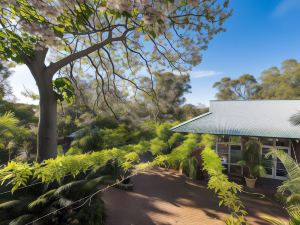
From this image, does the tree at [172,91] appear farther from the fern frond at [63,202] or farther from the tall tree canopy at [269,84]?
the fern frond at [63,202]

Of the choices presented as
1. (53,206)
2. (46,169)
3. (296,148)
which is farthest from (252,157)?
(46,169)

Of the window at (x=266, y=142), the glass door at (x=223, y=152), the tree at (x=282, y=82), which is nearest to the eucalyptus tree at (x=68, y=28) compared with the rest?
the glass door at (x=223, y=152)

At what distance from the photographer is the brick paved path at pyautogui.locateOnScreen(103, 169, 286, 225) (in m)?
5.59

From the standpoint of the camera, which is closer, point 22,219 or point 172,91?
point 22,219

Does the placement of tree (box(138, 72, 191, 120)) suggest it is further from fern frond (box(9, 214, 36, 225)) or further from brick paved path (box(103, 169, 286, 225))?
fern frond (box(9, 214, 36, 225))

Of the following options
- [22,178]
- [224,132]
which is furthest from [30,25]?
[224,132]

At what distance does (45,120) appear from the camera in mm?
4480

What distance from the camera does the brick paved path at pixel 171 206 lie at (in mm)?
5594

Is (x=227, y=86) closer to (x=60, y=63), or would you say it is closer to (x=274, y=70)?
(x=274, y=70)

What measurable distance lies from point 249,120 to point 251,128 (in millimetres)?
1030

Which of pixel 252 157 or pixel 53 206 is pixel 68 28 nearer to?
pixel 53 206

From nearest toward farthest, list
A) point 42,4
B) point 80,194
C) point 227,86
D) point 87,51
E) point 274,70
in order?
1. point 42,4
2. point 80,194
3. point 87,51
4. point 274,70
5. point 227,86

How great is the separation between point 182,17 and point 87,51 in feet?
8.99

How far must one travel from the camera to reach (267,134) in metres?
8.00
